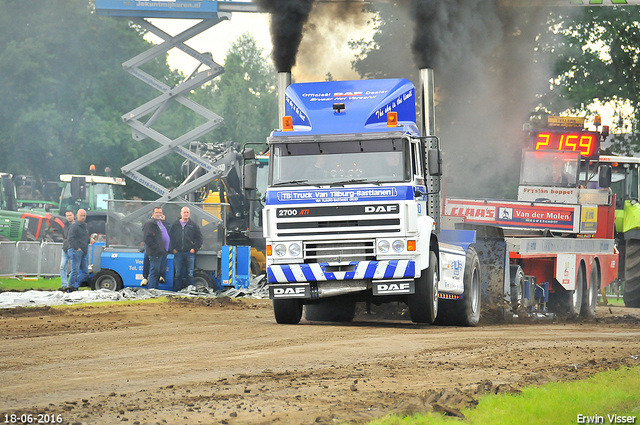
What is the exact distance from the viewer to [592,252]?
1920cm

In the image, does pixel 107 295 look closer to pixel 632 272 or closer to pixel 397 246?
pixel 397 246

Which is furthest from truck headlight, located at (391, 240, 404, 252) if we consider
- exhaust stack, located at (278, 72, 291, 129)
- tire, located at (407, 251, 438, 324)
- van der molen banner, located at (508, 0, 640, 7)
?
van der molen banner, located at (508, 0, 640, 7)

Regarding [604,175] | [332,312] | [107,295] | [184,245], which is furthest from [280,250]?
[604,175]

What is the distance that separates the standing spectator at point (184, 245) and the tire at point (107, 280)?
1350 millimetres

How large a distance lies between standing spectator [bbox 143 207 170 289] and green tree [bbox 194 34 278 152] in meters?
48.7

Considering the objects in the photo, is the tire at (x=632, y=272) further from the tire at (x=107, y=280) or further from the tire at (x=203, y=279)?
the tire at (x=107, y=280)

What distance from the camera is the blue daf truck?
1274cm

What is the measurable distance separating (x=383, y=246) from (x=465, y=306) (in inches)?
102

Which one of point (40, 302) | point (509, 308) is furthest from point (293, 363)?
point (40, 302)

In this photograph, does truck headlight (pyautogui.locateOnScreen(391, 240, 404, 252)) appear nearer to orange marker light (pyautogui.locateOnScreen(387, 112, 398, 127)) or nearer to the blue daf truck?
the blue daf truck

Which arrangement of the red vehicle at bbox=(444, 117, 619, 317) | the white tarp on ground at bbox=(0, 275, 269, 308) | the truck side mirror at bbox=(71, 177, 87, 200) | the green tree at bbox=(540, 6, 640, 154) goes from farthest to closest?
the green tree at bbox=(540, 6, 640, 154) → the truck side mirror at bbox=(71, 177, 87, 200) → the white tarp on ground at bbox=(0, 275, 269, 308) → the red vehicle at bbox=(444, 117, 619, 317)

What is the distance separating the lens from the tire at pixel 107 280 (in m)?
20.9

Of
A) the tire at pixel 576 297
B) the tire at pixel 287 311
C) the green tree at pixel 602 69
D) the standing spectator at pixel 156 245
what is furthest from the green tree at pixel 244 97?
the tire at pixel 287 311

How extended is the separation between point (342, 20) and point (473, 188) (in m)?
11.3
